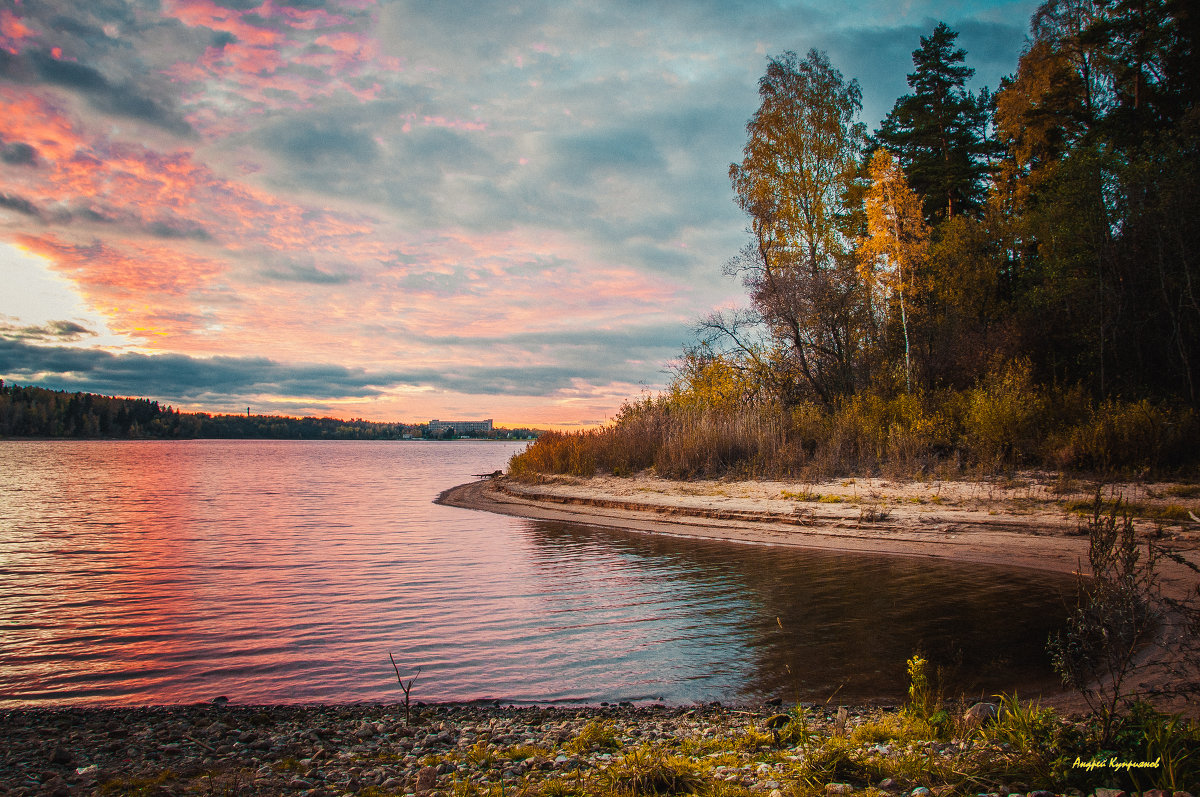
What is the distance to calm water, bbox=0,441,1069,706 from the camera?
552cm

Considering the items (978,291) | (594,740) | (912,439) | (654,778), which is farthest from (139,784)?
(978,291)

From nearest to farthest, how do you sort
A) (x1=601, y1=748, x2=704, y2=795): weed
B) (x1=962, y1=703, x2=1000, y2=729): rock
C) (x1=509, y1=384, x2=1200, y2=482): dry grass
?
(x1=601, y1=748, x2=704, y2=795): weed < (x1=962, y1=703, x2=1000, y2=729): rock < (x1=509, y1=384, x2=1200, y2=482): dry grass

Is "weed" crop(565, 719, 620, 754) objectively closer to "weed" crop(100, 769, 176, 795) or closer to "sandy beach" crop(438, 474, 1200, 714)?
"weed" crop(100, 769, 176, 795)

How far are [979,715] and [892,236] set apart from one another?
21.6 m

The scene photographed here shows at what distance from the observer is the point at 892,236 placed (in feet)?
71.4

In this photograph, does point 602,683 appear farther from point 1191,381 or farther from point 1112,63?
point 1112,63

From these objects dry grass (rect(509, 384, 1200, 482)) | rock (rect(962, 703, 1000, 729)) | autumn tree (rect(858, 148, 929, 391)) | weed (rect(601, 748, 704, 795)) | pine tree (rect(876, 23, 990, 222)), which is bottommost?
weed (rect(601, 748, 704, 795))

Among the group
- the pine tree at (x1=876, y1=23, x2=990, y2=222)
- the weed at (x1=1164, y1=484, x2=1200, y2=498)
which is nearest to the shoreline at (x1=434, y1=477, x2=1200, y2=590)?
the weed at (x1=1164, y1=484, x2=1200, y2=498)

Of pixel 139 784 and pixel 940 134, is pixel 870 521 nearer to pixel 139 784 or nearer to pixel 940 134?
pixel 139 784

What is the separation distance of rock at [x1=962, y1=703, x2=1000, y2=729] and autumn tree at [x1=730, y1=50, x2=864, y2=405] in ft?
64.2

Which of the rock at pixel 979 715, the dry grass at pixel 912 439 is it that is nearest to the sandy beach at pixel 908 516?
the dry grass at pixel 912 439

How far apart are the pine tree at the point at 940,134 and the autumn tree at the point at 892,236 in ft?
25.2

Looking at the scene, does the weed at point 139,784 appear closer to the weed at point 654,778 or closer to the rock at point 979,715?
the weed at point 654,778

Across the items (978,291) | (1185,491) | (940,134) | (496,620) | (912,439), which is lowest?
(496,620)
